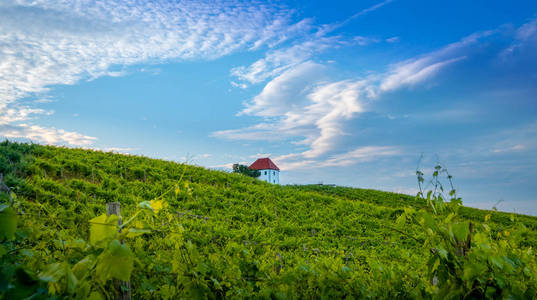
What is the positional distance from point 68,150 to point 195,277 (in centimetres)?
1449

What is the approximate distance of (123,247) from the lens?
134 cm

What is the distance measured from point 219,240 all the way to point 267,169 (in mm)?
43909

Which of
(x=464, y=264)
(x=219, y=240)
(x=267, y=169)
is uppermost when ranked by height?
(x=267, y=169)

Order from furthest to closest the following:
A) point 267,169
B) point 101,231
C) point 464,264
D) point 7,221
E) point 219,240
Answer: point 267,169
point 219,240
point 464,264
point 101,231
point 7,221

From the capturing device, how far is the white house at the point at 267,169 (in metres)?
50.5

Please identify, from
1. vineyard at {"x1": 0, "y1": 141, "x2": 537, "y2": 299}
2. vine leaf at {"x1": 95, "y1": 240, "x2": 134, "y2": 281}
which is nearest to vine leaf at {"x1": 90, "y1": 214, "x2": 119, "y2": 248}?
vineyard at {"x1": 0, "y1": 141, "x2": 537, "y2": 299}

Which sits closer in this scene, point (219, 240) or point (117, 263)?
point (117, 263)

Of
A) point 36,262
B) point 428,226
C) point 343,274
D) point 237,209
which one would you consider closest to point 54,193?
point 237,209

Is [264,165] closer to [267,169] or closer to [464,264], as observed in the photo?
[267,169]

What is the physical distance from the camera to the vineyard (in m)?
1.59

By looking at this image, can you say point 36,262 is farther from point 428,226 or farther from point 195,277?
point 428,226

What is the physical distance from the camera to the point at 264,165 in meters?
51.0

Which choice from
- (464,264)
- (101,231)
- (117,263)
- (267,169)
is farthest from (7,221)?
(267,169)

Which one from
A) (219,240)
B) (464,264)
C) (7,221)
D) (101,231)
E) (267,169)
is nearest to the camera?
(7,221)
